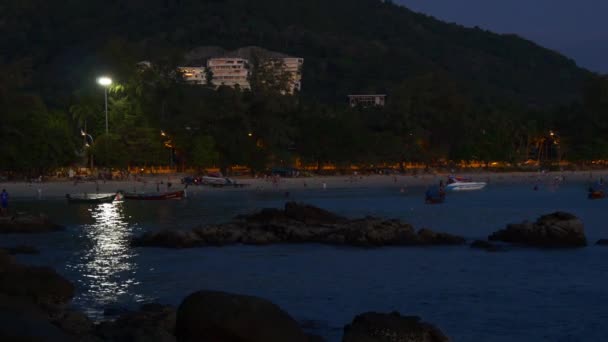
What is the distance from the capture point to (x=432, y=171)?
115 metres

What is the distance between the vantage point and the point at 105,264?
3525 cm

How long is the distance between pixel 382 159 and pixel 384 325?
97.3 m

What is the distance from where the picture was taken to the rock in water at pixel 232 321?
43.5 ft

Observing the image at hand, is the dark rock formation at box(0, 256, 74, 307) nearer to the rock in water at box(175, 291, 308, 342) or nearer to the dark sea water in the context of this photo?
the dark sea water

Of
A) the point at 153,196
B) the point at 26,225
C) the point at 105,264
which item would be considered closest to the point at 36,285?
the point at 105,264

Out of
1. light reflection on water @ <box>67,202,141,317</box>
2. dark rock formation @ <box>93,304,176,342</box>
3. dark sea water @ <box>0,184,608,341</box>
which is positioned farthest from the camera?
light reflection on water @ <box>67,202,141,317</box>

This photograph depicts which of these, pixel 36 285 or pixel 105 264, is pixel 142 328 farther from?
pixel 105 264

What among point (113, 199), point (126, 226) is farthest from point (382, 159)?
point (126, 226)

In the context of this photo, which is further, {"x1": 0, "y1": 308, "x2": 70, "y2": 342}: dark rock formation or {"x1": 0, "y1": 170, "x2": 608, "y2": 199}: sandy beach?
{"x1": 0, "y1": 170, "x2": 608, "y2": 199}: sandy beach

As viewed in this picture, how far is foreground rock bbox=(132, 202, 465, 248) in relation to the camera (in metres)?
40.5

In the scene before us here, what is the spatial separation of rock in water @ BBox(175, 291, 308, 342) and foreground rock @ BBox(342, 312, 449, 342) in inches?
110

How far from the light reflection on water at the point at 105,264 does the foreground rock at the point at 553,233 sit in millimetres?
18853

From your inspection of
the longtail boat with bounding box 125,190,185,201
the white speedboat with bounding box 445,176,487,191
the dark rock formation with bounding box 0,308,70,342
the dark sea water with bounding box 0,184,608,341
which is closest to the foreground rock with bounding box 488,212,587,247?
the dark sea water with bounding box 0,184,608,341

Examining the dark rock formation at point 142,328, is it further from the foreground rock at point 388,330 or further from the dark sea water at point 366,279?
the dark sea water at point 366,279
